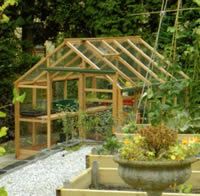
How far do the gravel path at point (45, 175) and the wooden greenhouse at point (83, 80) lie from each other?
120 cm

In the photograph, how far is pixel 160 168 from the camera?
3.94m

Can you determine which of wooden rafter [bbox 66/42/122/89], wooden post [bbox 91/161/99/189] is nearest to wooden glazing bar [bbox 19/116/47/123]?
wooden rafter [bbox 66/42/122/89]

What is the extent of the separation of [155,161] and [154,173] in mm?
88

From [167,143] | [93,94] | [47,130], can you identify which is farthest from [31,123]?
[167,143]

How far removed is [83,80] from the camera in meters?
10.3

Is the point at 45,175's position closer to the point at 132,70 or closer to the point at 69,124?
the point at 69,124

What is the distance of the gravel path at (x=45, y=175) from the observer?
6730 mm

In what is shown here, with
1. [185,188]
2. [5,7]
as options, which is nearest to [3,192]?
[5,7]

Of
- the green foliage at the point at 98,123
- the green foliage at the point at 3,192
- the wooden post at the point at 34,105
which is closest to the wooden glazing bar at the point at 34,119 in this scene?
the wooden post at the point at 34,105

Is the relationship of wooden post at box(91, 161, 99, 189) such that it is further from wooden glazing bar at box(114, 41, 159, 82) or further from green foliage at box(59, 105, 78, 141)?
green foliage at box(59, 105, 78, 141)

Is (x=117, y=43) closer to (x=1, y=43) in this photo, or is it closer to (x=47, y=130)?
Result: (x=47, y=130)

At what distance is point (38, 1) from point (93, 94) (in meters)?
4.86

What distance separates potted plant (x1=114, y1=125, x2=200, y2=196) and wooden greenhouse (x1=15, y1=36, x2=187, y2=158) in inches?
192

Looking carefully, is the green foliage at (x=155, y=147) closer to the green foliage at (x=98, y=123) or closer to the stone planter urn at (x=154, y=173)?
the stone planter urn at (x=154, y=173)
